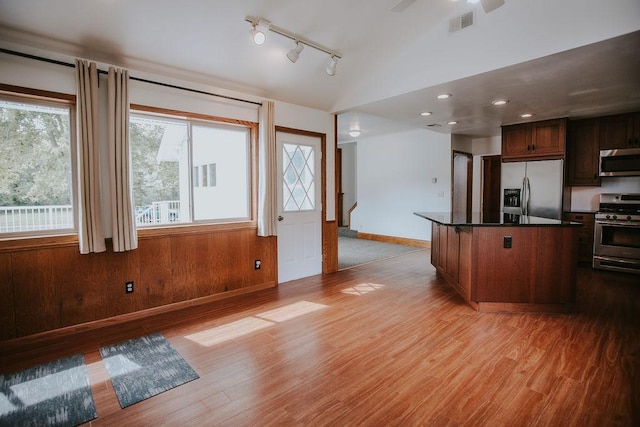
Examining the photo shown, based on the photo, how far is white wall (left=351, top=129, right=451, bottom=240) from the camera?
705 centimetres

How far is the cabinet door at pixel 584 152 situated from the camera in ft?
17.3

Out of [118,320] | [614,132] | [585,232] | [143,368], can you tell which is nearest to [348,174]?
[585,232]

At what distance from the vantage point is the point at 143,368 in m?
2.39

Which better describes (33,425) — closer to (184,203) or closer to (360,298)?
(184,203)

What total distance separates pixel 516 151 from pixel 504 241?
325 centimetres

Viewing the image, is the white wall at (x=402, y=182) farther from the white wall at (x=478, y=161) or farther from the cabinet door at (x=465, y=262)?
the cabinet door at (x=465, y=262)

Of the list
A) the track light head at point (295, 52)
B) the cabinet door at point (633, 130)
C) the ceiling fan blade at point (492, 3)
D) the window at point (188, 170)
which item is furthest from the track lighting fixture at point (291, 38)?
the cabinet door at point (633, 130)

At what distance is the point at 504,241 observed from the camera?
339 centimetres

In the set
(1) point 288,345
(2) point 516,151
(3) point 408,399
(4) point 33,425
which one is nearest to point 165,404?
(4) point 33,425

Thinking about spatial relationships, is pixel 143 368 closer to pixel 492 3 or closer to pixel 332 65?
pixel 332 65

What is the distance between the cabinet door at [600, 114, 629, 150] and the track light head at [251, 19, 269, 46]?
552 centimetres

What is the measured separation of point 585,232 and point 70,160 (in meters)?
7.08

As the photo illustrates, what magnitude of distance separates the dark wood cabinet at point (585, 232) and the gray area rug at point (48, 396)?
662 centimetres

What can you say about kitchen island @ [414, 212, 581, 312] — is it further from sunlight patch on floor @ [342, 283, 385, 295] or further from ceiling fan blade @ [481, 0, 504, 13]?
ceiling fan blade @ [481, 0, 504, 13]
